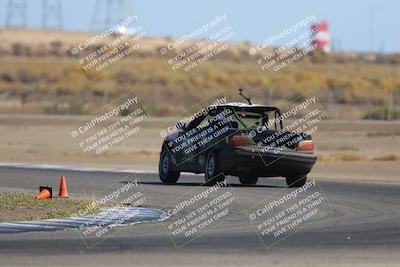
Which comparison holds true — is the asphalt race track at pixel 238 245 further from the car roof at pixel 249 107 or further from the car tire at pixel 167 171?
the car tire at pixel 167 171

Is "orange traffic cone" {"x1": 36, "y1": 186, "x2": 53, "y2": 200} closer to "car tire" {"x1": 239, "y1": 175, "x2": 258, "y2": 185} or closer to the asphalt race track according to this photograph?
the asphalt race track

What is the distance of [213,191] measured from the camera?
2253 cm

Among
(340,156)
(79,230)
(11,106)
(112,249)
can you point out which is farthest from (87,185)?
(11,106)

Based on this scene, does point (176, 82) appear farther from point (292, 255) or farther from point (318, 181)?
point (292, 255)

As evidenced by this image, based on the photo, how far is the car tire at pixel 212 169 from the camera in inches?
920

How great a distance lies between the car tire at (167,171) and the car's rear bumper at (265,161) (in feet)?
5.84

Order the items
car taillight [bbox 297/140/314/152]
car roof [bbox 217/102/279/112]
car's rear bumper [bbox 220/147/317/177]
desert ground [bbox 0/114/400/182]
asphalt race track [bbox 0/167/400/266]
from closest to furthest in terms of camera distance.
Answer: asphalt race track [bbox 0/167/400/266] → car's rear bumper [bbox 220/147/317/177] → car taillight [bbox 297/140/314/152] → car roof [bbox 217/102/279/112] → desert ground [bbox 0/114/400/182]

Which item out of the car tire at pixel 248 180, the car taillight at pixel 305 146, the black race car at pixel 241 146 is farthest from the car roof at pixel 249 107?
the car tire at pixel 248 180

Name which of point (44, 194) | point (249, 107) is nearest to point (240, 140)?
point (249, 107)

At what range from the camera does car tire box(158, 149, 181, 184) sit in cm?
2481

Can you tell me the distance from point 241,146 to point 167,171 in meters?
2.38

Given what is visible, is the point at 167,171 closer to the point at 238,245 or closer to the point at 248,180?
the point at 248,180

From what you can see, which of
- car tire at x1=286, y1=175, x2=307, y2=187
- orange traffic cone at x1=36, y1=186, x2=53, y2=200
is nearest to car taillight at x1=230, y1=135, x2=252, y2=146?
car tire at x1=286, y1=175, x2=307, y2=187

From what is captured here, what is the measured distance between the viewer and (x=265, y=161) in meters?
23.3
